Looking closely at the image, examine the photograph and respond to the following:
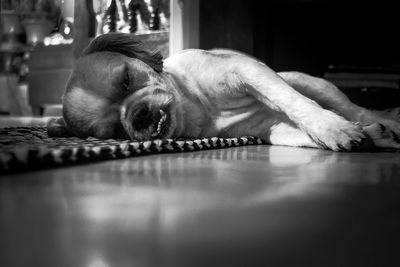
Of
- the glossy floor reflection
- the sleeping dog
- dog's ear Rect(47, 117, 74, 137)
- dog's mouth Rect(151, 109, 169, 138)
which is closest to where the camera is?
the glossy floor reflection

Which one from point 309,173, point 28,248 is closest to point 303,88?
point 309,173

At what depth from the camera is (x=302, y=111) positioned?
5.43 feet

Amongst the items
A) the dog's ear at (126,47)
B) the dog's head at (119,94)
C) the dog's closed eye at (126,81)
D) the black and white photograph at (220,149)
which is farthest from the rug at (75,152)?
the dog's ear at (126,47)

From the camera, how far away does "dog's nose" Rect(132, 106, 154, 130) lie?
67.1 inches

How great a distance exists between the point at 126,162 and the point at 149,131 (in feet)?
1.40

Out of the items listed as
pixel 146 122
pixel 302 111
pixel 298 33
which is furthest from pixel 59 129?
pixel 298 33

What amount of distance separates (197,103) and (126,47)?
0.38 meters

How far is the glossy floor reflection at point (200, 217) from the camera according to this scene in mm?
534

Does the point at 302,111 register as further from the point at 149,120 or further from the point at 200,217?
the point at 200,217

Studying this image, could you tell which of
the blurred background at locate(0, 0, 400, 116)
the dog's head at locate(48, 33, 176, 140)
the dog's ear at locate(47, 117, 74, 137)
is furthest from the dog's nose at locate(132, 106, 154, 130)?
the blurred background at locate(0, 0, 400, 116)

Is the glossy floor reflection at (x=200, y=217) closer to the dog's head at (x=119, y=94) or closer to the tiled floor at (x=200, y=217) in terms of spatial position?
the tiled floor at (x=200, y=217)

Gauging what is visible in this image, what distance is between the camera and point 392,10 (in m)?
3.74

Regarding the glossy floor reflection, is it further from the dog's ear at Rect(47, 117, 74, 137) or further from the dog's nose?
the dog's ear at Rect(47, 117, 74, 137)

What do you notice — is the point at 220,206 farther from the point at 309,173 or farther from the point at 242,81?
the point at 242,81
